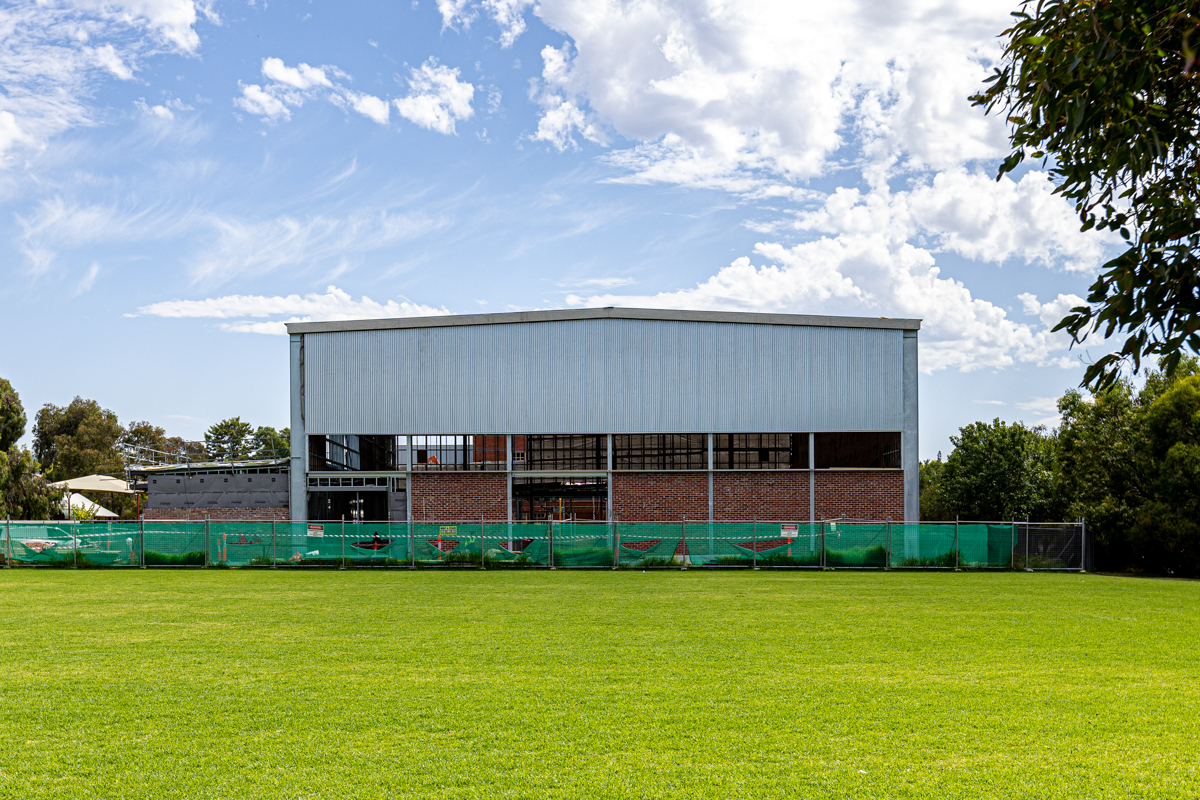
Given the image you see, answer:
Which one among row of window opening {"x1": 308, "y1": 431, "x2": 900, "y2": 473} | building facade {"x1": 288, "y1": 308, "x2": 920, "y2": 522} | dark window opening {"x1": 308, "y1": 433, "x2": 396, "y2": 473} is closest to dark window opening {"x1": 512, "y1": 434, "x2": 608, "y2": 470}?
row of window opening {"x1": 308, "y1": 431, "x2": 900, "y2": 473}

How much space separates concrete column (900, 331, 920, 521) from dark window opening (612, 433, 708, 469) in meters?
7.07

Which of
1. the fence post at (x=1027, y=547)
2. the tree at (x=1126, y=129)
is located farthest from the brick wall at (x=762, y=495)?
the tree at (x=1126, y=129)

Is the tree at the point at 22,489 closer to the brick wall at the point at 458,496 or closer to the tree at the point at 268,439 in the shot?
the brick wall at the point at 458,496

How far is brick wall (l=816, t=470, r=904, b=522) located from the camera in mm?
32094

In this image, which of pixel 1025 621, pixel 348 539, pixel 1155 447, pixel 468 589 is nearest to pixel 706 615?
pixel 1025 621

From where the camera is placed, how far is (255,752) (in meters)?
6.84

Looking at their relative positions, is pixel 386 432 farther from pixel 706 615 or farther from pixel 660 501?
pixel 706 615

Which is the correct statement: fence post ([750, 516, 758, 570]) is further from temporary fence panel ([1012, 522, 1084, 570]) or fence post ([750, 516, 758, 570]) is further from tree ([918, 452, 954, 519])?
tree ([918, 452, 954, 519])

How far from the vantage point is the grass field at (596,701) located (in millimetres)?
6270

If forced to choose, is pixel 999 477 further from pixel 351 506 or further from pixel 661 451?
pixel 351 506

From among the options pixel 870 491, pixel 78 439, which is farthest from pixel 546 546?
pixel 78 439

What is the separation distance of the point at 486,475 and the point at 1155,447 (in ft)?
77.2

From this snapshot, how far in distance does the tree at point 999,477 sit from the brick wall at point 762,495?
19.9m

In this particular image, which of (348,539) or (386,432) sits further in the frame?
(386,432)
